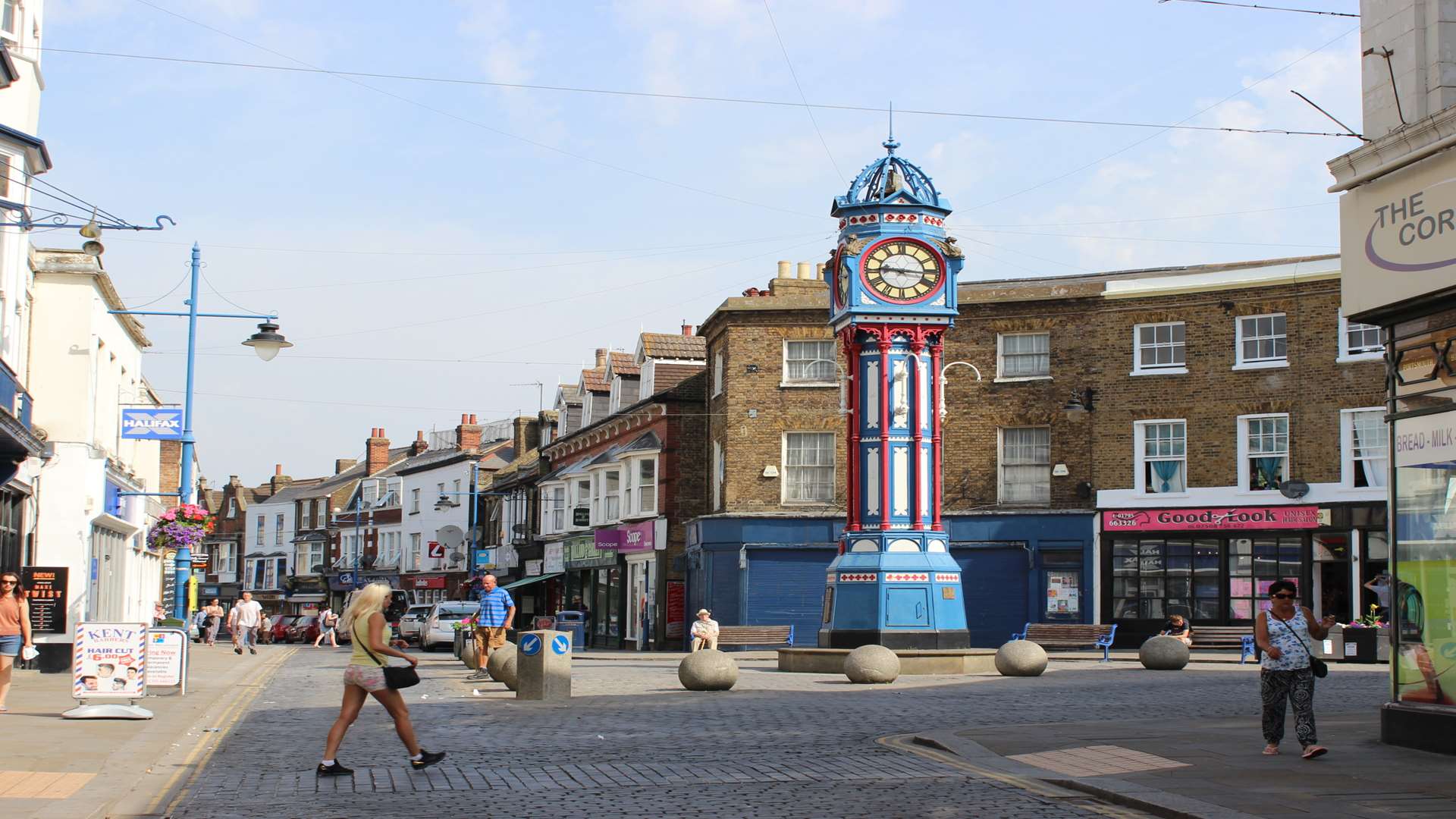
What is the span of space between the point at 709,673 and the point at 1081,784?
1063 centimetres

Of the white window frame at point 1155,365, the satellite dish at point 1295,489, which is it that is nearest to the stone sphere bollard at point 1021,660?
the satellite dish at point 1295,489

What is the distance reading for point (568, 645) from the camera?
777 inches

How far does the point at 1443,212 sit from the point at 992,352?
27917 mm

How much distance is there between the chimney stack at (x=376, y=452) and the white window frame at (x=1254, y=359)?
58829mm

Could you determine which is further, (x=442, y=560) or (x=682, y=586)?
(x=442, y=560)

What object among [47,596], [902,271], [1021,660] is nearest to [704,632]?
[902,271]

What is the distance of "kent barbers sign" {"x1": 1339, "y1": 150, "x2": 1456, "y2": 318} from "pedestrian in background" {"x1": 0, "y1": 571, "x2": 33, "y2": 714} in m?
13.6

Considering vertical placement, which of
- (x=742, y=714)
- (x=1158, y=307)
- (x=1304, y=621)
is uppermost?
(x=1158, y=307)

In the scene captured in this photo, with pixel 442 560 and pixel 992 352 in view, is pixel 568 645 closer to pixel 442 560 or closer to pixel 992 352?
pixel 992 352

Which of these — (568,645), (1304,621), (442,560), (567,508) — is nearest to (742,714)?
(568,645)

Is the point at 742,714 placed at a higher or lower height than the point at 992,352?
lower

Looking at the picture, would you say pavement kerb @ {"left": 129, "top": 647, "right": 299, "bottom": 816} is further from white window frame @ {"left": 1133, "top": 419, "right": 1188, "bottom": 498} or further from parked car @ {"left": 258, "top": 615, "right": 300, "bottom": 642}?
parked car @ {"left": 258, "top": 615, "right": 300, "bottom": 642}

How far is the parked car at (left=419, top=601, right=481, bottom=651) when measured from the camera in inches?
1711

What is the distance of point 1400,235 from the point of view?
12.9 meters
